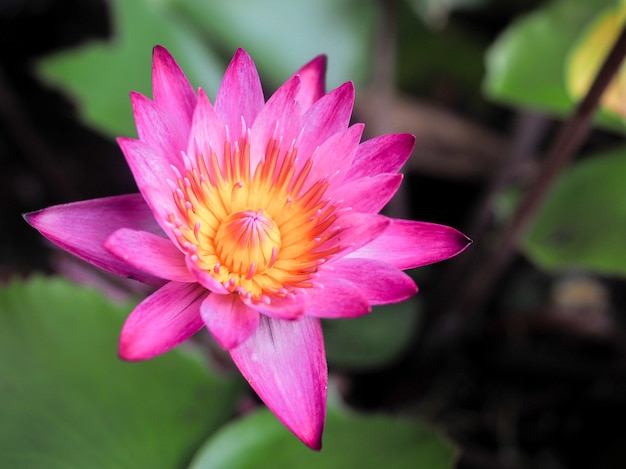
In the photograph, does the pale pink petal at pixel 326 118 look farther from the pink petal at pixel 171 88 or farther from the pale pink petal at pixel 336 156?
the pink petal at pixel 171 88

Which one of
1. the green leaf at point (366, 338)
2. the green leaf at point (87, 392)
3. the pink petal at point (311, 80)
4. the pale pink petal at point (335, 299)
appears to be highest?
the pink petal at point (311, 80)

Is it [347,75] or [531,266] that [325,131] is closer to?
[347,75]

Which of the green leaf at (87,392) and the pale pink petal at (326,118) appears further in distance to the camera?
the green leaf at (87,392)

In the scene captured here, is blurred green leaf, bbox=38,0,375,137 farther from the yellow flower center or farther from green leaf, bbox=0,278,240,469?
the yellow flower center

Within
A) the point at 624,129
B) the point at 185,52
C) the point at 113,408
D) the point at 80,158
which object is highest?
the point at 624,129

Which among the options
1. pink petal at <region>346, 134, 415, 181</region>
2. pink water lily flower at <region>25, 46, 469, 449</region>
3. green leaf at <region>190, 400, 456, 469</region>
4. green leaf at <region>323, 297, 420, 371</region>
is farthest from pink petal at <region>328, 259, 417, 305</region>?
green leaf at <region>323, 297, 420, 371</region>

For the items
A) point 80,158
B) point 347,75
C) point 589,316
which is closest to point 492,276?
point 589,316

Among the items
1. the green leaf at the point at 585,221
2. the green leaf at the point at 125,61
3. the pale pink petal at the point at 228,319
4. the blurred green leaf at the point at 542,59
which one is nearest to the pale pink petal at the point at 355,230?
the pale pink petal at the point at 228,319
